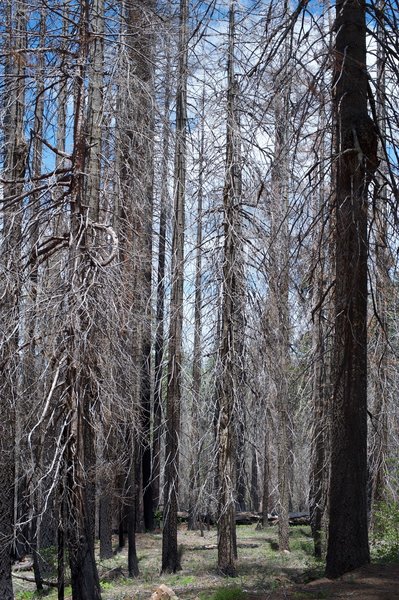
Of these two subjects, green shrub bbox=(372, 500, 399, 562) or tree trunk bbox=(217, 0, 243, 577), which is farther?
tree trunk bbox=(217, 0, 243, 577)

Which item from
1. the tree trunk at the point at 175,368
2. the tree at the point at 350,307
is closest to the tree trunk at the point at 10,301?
the tree at the point at 350,307

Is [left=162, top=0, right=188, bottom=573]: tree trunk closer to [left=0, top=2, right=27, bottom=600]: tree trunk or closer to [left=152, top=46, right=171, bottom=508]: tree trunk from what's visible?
[left=152, top=46, right=171, bottom=508]: tree trunk

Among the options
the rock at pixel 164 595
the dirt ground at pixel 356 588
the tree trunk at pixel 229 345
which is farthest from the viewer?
the tree trunk at pixel 229 345

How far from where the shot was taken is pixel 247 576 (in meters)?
13.0

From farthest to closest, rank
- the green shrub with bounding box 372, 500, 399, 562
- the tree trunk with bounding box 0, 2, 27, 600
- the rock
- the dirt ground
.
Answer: the green shrub with bounding box 372, 500, 399, 562
the rock
the tree trunk with bounding box 0, 2, 27, 600
the dirt ground

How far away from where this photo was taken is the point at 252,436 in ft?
41.7

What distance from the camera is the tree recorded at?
6828 mm

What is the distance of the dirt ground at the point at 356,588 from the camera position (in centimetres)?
564

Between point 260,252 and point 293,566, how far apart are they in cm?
672

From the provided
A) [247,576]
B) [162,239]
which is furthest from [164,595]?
[162,239]

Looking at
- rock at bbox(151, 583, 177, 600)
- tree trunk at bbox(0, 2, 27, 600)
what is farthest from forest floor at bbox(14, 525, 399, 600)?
tree trunk at bbox(0, 2, 27, 600)

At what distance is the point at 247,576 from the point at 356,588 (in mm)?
7592

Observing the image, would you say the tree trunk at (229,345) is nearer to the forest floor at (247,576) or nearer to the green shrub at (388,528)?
the forest floor at (247,576)

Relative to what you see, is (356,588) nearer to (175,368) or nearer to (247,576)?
(247,576)
